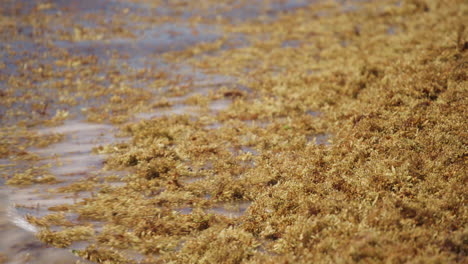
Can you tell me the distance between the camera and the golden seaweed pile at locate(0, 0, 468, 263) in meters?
6.27

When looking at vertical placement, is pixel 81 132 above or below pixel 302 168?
above

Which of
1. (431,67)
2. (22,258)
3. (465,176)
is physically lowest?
(22,258)

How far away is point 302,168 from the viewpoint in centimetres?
884

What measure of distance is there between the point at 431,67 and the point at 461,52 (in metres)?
1.95

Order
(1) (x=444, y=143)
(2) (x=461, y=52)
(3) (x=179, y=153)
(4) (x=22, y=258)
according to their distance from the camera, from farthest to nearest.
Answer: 1. (2) (x=461, y=52)
2. (3) (x=179, y=153)
3. (1) (x=444, y=143)
4. (4) (x=22, y=258)

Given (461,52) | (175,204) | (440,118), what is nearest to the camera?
(175,204)

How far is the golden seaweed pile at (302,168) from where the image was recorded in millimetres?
6266

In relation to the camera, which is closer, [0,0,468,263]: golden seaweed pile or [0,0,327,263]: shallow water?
[0,0,468,263]: golden seaweed pile

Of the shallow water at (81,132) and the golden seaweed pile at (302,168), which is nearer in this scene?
the golden seaweed pile at (302,168)

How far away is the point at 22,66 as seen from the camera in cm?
1641

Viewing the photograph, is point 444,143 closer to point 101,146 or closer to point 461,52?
point 461,52

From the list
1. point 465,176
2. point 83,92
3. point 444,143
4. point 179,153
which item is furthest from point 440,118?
point 83,92

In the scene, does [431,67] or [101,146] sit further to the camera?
[431,67]

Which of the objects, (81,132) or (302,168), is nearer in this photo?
(302,168)
